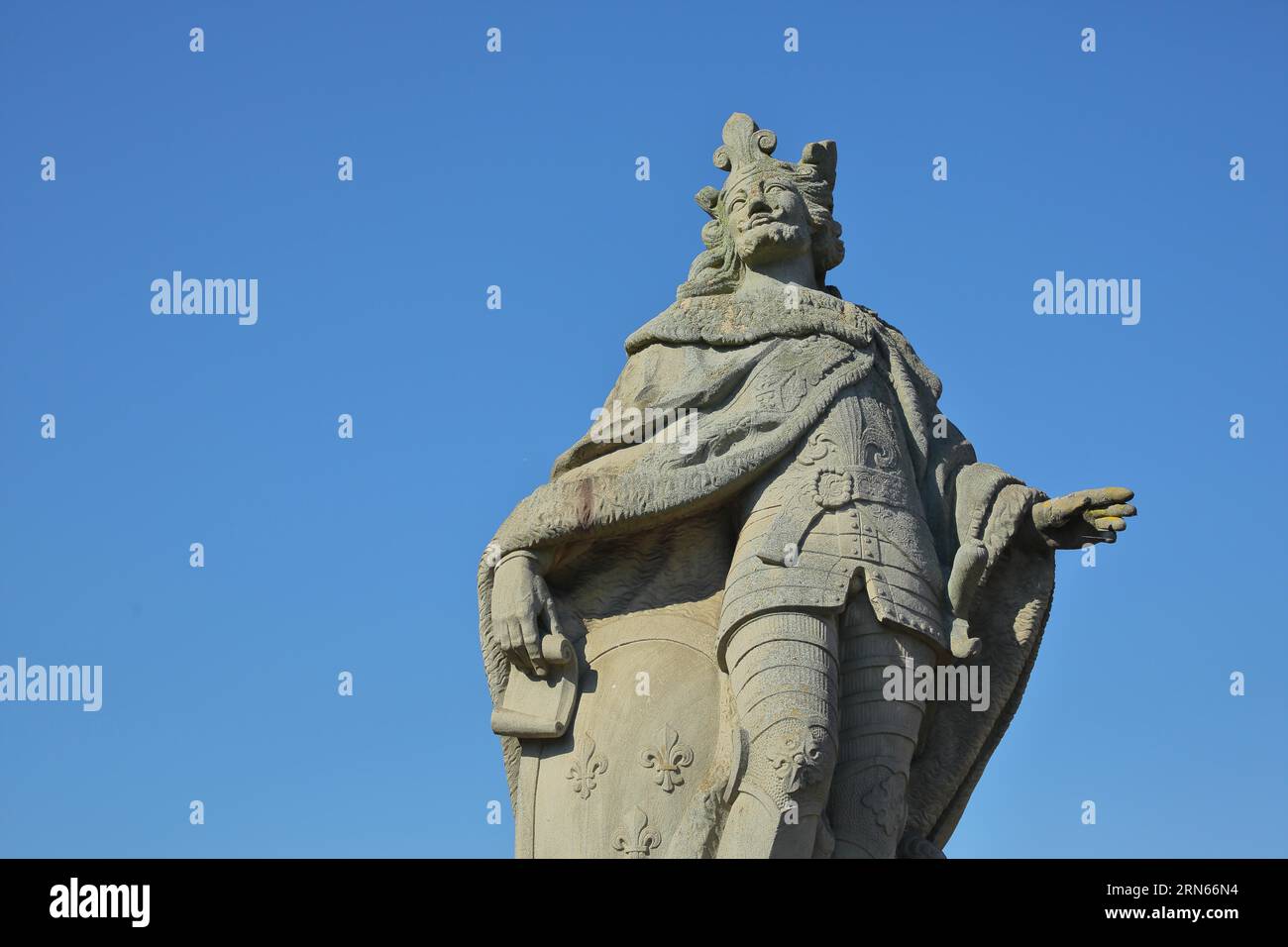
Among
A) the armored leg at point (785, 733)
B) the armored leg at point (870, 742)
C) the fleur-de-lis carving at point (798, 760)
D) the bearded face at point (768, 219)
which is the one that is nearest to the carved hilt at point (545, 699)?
the armored leg at point (785, 733)

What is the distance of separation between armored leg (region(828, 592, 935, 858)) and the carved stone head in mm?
2484

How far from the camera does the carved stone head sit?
12.9 metres

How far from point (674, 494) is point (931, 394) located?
188 cm

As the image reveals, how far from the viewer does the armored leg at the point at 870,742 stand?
11375 millimetres

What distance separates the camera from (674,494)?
12.0 metres

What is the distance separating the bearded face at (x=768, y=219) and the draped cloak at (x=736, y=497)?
1.18ft

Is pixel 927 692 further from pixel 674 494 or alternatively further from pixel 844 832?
pixel 674 494

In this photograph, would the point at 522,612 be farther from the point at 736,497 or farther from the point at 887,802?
the point at 887,802

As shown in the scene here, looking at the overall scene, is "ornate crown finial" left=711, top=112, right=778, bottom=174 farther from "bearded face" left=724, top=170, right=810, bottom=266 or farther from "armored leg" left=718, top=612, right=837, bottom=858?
"armored leg" left=718, top=612, right=837, bottom=858

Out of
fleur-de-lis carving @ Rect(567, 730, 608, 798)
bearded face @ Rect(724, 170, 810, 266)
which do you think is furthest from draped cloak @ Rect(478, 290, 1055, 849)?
fleur-de-lis carving @ Rect(567, 730, 608, 798)

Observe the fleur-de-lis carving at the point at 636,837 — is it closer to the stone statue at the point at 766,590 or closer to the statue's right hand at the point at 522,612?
the stone statue at the point at 766,590

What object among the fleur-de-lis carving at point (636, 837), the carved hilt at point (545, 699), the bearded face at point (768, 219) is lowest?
the fleur-de-lis carving at point (636, 837)

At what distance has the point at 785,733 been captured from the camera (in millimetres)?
11047
